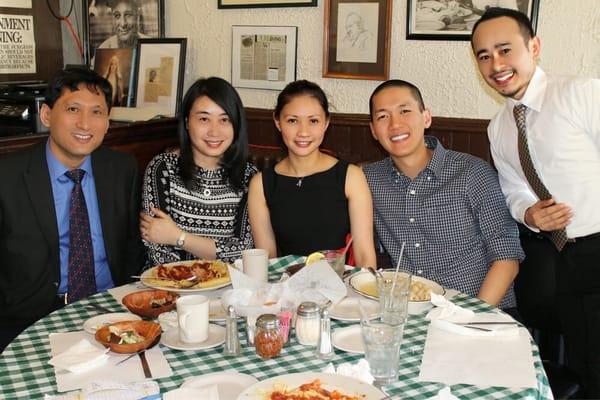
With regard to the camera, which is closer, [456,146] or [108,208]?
[108,208]

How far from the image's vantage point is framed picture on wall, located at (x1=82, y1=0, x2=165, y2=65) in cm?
434

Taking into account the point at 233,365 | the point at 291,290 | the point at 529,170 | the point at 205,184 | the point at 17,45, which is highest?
the point at 17,45

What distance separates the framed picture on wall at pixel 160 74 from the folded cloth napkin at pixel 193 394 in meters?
3.12

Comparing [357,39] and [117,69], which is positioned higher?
[357,39]

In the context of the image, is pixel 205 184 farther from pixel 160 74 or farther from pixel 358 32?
pixel 160 74

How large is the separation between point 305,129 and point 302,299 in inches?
38.3

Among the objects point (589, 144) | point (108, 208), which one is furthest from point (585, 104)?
point (108, 208)

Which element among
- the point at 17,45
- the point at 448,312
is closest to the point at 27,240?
Answer: the point at 448,312

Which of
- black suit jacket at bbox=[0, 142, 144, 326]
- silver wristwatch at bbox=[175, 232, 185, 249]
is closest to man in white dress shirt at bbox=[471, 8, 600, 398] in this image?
silver wristwatch at bbox=[175, 232, 185, 249]

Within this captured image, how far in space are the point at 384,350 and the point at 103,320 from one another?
0.78m

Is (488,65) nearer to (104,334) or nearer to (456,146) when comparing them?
(456,146)

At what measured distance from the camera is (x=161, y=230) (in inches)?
98.1

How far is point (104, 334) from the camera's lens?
1.58m

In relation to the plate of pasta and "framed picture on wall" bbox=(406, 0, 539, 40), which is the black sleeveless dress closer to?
the plate of pasta
